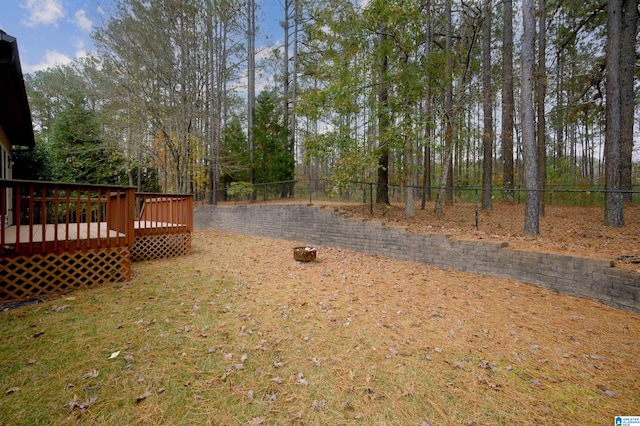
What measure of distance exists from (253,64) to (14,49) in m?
14.0

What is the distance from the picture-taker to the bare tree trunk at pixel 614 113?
7.04 meters

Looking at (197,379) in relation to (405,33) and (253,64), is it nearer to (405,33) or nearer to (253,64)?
(405,33)

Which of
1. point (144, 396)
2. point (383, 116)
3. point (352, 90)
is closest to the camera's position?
point (144, 396)

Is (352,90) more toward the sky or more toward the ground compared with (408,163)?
more toward the sky

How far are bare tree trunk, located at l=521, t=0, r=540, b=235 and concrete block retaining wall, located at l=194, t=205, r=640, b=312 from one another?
1.79 m

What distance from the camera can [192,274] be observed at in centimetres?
552

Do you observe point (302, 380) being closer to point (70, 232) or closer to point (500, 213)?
point (70, 232)

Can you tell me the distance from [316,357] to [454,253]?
4.55 m

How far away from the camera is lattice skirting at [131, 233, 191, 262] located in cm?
679

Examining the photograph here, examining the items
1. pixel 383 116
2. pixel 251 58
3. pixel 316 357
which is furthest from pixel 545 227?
pixel 251 58

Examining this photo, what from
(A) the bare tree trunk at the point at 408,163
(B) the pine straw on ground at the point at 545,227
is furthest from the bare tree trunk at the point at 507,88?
(A) the bare tree trunk at the point at 408,163

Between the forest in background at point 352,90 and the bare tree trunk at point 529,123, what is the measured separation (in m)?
0.03

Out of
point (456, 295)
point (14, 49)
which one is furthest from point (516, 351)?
point (14, 49)

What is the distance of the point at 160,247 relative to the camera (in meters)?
7.12
